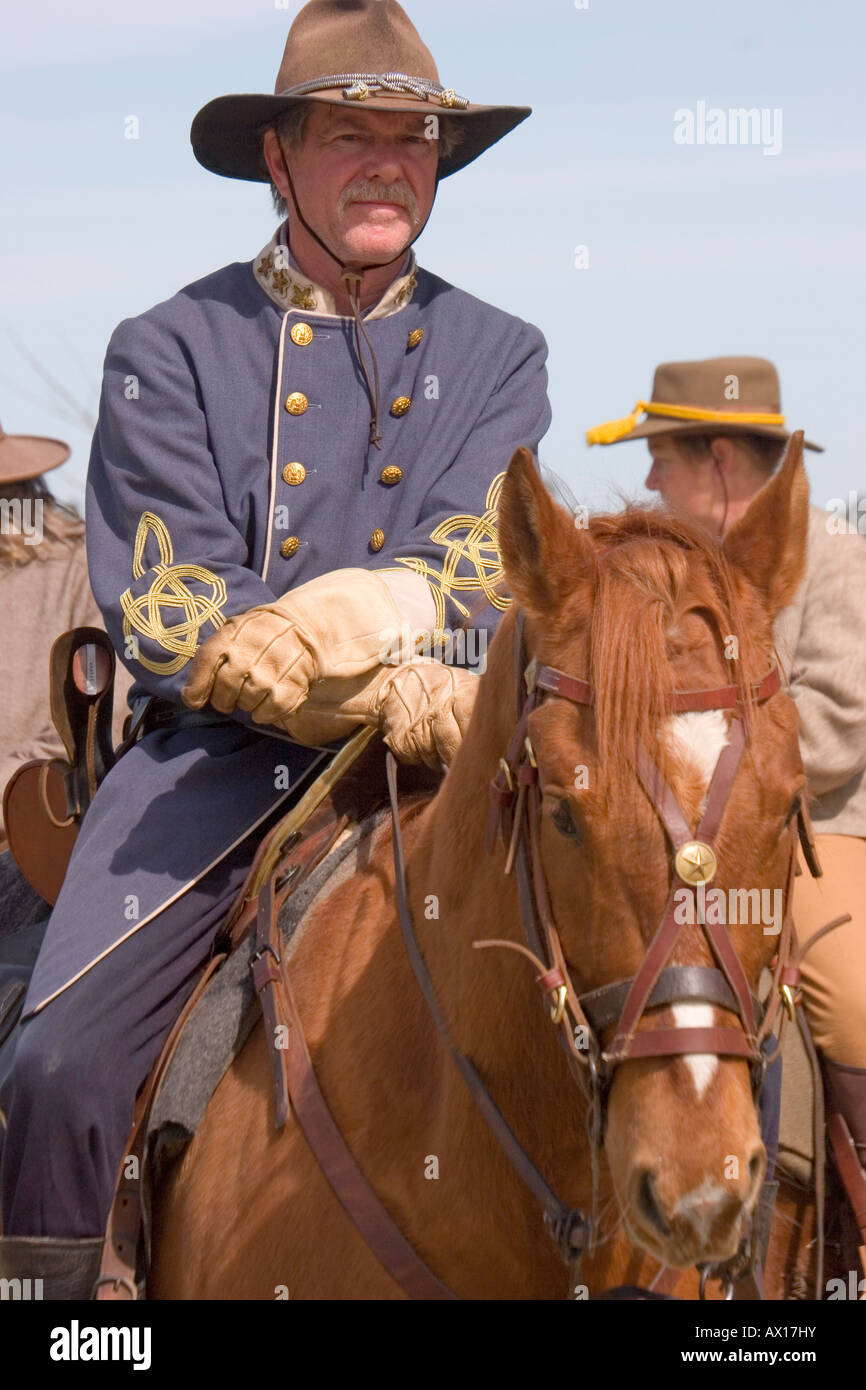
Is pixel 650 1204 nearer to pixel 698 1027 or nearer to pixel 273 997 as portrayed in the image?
pixel 698 1027

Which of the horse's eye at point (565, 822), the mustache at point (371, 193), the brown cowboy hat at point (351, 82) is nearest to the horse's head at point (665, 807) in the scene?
the horse's eye at point (565, 822)

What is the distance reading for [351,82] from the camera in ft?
15.8

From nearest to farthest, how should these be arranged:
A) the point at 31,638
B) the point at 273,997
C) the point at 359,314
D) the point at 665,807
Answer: the point at 665,807
the point at 273,997
the point at 359,314
the point at 31,638

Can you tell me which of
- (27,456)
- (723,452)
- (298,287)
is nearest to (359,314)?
(298,287)

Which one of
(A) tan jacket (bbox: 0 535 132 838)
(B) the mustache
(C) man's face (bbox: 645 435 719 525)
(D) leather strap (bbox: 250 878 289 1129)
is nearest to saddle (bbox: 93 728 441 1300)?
(D) leather strap (bbox: 250 878 289 1129)

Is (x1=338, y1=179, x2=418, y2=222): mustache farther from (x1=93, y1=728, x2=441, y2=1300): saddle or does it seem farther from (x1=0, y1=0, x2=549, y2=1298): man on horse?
(x1=93, y1=728, x2=441, y2=1300): saddle

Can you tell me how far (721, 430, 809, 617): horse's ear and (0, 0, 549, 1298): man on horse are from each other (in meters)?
1.00

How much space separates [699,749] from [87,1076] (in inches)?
80.0

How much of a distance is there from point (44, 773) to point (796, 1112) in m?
2.75

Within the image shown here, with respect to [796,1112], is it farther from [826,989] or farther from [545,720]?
[545,720]

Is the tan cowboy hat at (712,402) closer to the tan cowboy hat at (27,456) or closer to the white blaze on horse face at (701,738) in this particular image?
the tan cowboy hat at (27,456)

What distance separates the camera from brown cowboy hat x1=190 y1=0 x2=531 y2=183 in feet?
15.8

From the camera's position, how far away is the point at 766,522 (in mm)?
3332
